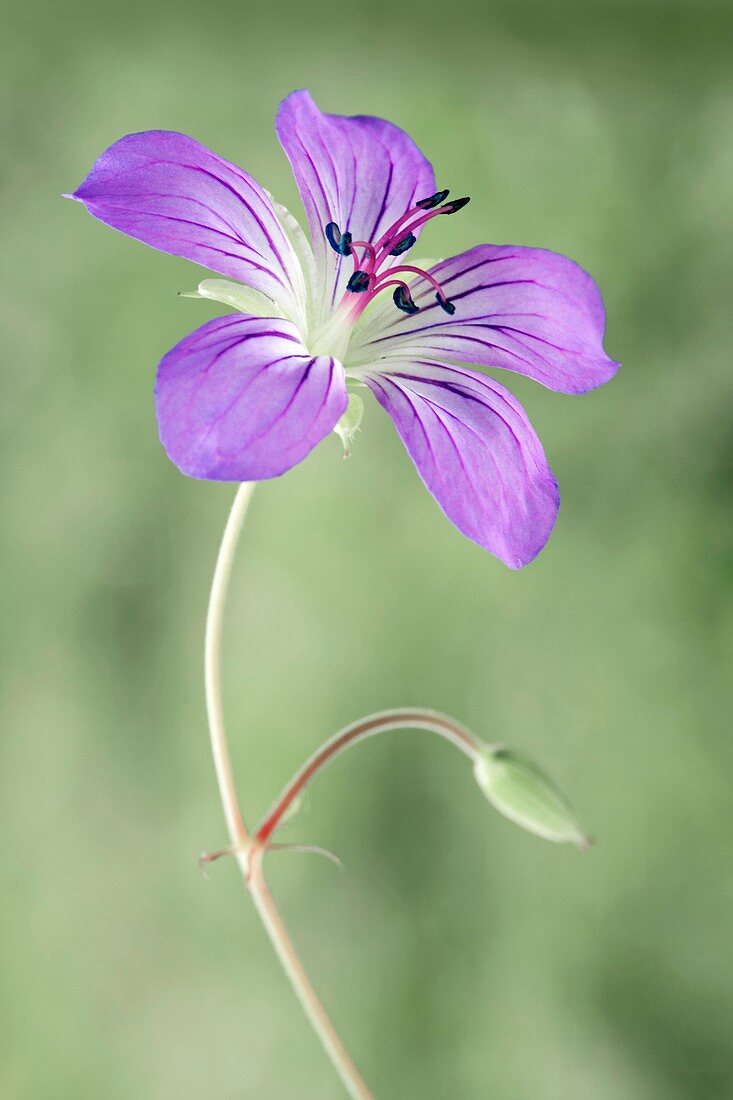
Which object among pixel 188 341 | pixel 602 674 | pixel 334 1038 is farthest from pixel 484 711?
pixel 188 341

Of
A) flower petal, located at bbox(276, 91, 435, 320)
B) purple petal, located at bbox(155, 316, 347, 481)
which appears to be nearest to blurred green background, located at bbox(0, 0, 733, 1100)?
flower petal, located at bbox(276, 91, 435, 320)

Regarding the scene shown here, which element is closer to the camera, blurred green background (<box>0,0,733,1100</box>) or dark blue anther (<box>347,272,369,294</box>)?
dark blue anther (<box>347,272,369,294</box>)

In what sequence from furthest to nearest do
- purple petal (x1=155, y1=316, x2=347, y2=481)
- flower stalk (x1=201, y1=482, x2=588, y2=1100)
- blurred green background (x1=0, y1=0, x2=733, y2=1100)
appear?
blurred green background (x1=0, y1=0, x2=733, y2=1100), flower stalk (x1=201, y1=482, x2=588, y2=1100), purple petal (x1=155, y1=316, x2=347, y2=481)

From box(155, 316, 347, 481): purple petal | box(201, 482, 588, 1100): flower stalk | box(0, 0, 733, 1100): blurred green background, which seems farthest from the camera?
box(0, 0, 733, 1100): blurred green background

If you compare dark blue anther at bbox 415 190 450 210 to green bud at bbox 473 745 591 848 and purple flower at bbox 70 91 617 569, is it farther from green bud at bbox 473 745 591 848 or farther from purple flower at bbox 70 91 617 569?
green bud at bbox 473 745 591 848

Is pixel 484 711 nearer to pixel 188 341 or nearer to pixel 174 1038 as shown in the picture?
pixel 174 1038

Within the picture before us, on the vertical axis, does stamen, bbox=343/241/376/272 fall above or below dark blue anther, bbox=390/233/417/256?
below

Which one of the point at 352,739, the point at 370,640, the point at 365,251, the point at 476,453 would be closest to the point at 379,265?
the point at 365,251
